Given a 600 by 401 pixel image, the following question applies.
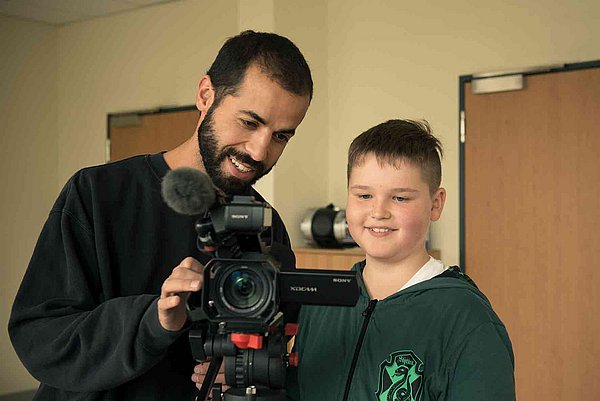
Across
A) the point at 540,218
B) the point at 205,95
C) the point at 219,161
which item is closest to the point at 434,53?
the point at 540,218

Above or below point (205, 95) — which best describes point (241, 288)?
below

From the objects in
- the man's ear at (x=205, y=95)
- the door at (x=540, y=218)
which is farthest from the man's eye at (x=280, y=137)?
the door at (x=540, y=218)

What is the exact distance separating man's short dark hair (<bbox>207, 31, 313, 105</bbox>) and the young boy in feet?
0.71

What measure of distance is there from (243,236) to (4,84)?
521cm

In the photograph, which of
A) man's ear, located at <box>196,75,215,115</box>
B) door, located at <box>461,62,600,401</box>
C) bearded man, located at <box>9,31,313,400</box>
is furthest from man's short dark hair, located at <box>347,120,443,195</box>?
door, located at <box>461,62,600,401</box>

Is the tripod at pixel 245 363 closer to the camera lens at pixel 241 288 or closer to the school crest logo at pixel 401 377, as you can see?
the camera lens at pixel 241 288

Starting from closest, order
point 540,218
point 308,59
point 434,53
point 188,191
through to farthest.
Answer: point 188,191 < point 540,218 < point 434,53 < point 308,59

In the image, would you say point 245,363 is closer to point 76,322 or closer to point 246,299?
point 246,299

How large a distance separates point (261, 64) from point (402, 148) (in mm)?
331

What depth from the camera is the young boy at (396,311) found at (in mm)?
1379

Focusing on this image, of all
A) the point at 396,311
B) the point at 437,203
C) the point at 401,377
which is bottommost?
the point at 401,377

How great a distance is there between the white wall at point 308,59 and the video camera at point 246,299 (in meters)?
3.19

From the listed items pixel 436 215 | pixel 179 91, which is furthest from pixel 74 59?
pixel 436 215

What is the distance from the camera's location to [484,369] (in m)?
1.30
